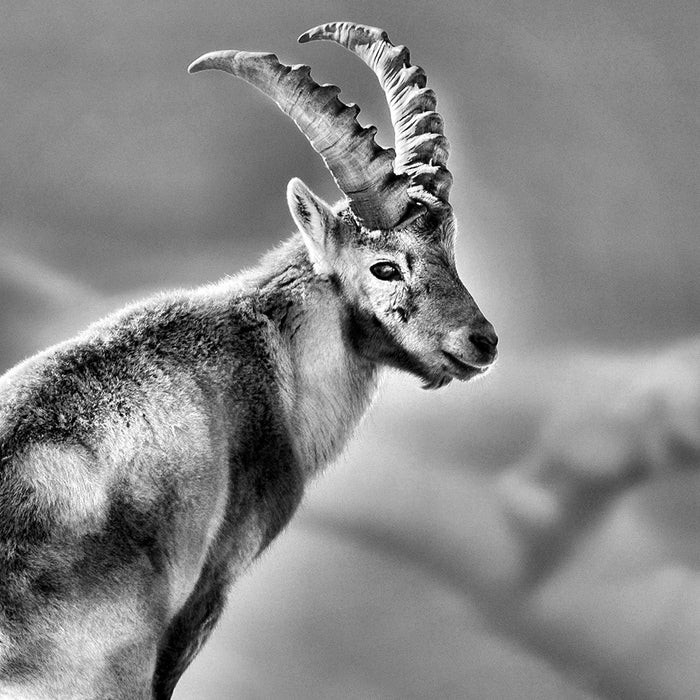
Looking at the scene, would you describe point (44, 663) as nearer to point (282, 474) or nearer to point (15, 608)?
point (15, 608)

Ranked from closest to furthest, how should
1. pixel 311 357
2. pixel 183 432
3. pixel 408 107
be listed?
1. pixel 183 432
2. pixel 311 357
3. pixel 408 107

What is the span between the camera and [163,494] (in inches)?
328

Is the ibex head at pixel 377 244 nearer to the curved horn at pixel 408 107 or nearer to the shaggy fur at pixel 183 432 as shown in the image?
the shaggy fur at pixel 183 432

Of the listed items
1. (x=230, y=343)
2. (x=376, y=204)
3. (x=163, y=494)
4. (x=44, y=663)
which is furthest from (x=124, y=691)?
(x=376, y=204)

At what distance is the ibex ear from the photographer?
9.94 meters

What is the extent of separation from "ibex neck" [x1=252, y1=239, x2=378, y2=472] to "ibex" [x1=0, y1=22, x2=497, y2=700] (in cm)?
2

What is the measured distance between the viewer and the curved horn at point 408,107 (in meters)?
11.0

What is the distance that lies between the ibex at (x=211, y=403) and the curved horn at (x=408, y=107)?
26 millimetres

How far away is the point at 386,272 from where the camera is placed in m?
9.95

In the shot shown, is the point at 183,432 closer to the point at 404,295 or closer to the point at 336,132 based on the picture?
the point at 404,295

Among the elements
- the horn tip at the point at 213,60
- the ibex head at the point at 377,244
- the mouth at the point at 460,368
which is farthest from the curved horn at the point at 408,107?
the horn tip at the point at 213,60

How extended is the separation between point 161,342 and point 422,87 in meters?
4.65

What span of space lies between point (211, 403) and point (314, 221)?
6.99ft

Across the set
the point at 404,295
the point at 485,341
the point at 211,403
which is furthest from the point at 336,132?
the point at 211,403
